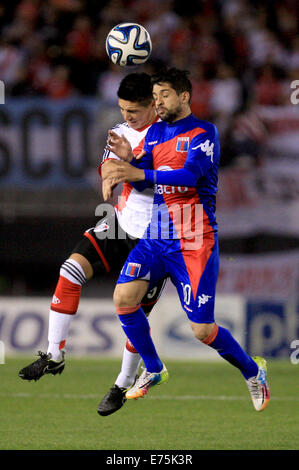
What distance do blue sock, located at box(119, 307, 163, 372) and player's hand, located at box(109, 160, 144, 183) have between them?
1.08 metres

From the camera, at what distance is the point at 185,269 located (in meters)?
6.45

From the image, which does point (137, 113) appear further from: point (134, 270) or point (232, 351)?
point (232, 351)

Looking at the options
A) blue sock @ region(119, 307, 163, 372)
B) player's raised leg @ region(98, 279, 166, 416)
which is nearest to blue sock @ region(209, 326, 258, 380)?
blue sock @ region(119, 307, 163, 372)

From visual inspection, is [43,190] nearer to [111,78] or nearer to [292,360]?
[111,78]

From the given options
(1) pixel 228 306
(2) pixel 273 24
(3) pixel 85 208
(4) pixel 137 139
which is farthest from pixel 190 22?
(4) pixel 137 139

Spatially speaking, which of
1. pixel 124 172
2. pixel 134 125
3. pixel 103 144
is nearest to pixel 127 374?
pixel 124 172

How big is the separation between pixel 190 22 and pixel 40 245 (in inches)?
169

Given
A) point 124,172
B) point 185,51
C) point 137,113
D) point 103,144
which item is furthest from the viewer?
point 185,51

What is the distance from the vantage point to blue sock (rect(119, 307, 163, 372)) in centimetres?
660

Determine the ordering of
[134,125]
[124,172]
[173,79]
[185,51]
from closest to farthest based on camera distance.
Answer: [124,172] < [173,79] < [134,125] < [185,51]

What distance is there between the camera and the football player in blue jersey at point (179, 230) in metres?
6.36

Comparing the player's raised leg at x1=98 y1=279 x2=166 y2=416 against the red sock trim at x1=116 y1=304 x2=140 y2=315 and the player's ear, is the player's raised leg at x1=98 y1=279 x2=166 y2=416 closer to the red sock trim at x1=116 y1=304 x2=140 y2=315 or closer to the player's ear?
the red sock trim at x1=116 y1=304 x2=140 y2=315

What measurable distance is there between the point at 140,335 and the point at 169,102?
1650mm

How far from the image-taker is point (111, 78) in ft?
43.0
